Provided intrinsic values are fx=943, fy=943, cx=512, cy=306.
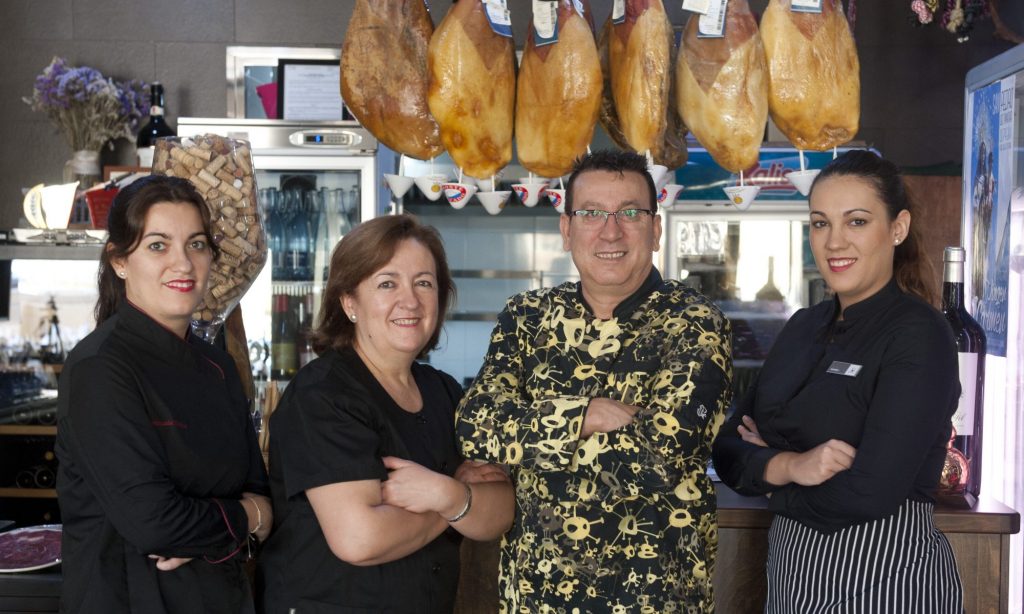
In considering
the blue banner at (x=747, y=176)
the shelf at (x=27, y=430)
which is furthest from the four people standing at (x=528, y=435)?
the blue banner at (x=747, y=176)

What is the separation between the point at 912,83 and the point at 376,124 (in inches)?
134

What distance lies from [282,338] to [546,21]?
2390 millimetres

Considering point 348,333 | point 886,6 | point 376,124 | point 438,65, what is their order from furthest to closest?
point 886,6 → point 376,124 → point 438,65 → point 348,333

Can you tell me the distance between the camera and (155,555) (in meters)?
1.61

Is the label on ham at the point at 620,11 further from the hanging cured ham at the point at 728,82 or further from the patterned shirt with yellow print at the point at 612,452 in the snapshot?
the patterned shirt with yellow print at the point at 612,452

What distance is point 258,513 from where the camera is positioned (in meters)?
1.73

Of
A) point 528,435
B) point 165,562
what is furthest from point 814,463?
point 165,562

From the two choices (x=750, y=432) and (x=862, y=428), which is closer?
(x=862, y=428)

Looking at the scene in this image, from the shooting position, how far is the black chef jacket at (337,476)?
1625 mm

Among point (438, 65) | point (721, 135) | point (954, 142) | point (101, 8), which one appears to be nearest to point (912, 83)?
point (954, 142)

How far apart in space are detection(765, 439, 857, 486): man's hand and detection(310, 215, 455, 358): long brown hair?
2.34ft

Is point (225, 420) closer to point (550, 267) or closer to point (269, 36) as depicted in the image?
point (550, 267)

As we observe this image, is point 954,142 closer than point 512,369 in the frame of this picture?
No

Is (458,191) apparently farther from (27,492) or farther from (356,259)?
(27,492)
